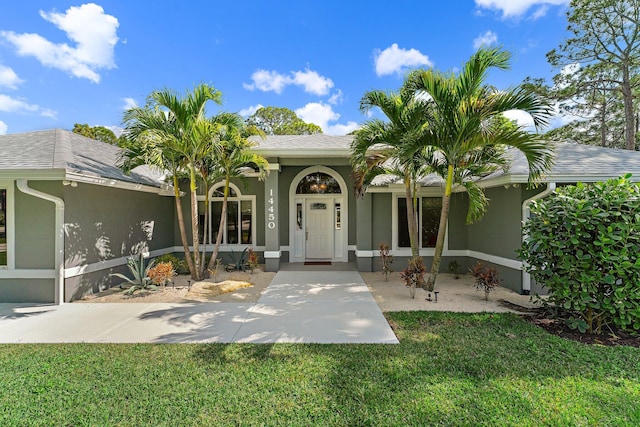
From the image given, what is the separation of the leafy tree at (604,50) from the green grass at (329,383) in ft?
65.2

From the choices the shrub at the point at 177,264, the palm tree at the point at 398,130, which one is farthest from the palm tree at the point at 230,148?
the shrub at the point at 177,264

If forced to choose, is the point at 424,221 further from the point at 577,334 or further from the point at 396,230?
the point at 577,334

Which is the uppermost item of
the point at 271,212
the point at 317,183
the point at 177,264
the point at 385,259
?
the point at 317,183

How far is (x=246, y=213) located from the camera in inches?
435

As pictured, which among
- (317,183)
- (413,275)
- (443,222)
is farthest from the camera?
(317,183)

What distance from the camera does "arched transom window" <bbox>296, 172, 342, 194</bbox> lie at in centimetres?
1130

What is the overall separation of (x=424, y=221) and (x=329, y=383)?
7600 millimetres

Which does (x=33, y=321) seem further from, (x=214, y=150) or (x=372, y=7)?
(x=372, y=7)

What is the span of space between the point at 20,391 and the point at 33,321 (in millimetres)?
3017

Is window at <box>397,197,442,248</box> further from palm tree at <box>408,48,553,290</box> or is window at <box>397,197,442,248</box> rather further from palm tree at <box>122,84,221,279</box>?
palm tree at <box>122,84,221,279</box>

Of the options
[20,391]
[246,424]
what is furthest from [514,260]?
[20,391]

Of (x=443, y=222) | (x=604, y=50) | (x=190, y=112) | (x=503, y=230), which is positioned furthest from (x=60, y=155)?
(x=604, y=50)

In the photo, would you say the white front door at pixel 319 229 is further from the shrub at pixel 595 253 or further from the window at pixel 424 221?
the shrub at pixel 595 253

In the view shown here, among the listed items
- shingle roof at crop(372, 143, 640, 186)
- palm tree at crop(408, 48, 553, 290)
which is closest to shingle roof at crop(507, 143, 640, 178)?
shingle roof at crop(372, 143, 640, 186)
